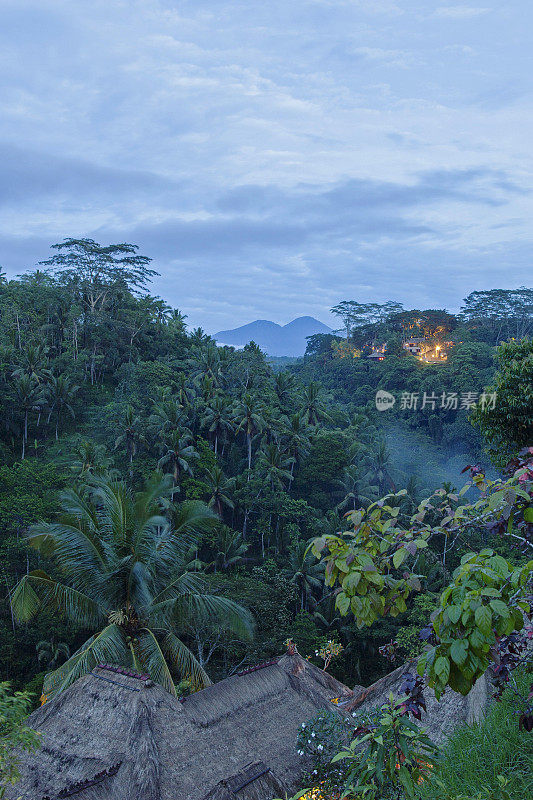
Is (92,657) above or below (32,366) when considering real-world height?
below

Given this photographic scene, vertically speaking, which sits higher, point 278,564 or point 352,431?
point 352,431

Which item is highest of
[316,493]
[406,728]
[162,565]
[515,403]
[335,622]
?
[515,403]

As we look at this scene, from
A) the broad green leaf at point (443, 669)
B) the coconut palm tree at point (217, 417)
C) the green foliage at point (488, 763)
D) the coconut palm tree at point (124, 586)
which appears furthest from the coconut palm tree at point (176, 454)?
the broad green leaf at point (443, 669)

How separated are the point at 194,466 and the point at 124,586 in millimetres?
16393

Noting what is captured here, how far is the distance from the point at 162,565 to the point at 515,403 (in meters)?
6.85

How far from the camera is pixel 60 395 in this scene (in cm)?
2934

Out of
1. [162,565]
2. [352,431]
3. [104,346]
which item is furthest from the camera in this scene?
[104,346]

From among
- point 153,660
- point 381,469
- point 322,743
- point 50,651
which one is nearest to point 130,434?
point 50,651

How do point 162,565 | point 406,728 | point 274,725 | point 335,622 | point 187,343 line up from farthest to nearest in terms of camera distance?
point 187,343
point 335,622
point 162,565
point 274,725
point 406,728

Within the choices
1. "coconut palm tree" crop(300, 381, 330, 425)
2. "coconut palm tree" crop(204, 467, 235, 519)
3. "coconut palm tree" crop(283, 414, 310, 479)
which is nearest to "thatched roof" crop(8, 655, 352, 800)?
"coconut palm tree" crop(204, 467, 235, 519)

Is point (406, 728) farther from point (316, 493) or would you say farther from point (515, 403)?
point (316, 493)

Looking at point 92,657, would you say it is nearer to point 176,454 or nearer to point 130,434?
point 176,454

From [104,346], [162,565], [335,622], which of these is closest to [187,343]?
[104,346]

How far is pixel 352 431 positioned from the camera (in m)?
30.3
